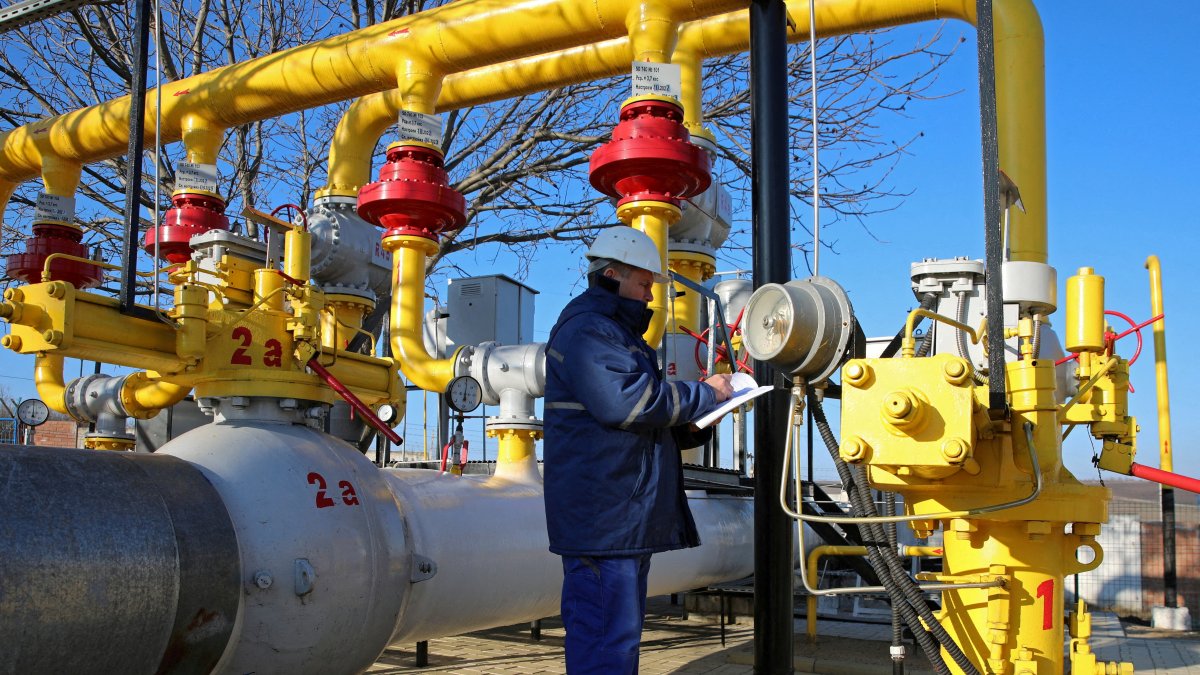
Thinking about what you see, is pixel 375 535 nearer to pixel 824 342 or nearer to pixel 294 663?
pixel 294 663

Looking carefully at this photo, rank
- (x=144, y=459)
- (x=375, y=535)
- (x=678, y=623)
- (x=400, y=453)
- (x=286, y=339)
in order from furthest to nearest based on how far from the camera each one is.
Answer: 1. (x=400, y=453)
2. (x=678, y=623)
3. (x=286, y=339)
4. (x=375, y=535)
5. (x=144, y=459)

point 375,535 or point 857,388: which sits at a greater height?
point 857,388

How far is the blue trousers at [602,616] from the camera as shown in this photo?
8.64 feet

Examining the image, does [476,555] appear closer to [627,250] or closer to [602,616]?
[602,616]

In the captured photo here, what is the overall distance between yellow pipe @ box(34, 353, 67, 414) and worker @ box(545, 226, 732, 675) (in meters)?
5.46

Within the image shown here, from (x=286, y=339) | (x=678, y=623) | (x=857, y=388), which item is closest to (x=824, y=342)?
(x=857, y=388)

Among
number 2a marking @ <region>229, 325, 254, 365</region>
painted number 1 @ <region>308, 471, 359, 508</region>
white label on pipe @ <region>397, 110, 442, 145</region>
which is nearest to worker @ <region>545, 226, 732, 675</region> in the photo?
painted number 1 @ <region>308, 471, 359, 508</region>

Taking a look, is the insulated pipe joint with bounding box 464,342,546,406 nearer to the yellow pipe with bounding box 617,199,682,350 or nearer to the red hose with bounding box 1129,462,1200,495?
the yellow pipe with bounding box 617,199,682,350

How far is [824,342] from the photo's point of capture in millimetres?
2400

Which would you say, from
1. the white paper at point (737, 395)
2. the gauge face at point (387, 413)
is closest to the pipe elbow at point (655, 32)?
the gauge face at point (387, 413)

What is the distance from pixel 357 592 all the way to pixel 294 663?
0.85 ft

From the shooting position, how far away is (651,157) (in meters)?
4.47

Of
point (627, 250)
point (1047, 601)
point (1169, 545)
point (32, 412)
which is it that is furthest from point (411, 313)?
point (1169, 545)

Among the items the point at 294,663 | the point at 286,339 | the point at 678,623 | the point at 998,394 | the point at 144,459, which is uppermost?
the point at 286,339
